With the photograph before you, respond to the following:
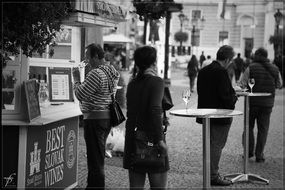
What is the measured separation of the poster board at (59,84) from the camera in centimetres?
687

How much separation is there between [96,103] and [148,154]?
177cm

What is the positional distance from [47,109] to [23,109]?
0.77 metres

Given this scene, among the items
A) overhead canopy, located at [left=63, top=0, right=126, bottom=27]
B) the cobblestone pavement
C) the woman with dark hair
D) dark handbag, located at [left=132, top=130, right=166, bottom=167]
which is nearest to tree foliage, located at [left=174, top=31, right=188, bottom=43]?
the cobblestone pavement

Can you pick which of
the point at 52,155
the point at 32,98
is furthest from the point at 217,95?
the point at 32,98

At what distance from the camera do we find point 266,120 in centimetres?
896

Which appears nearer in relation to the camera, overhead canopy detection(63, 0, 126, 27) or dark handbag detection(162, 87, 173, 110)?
dark handbag detection(162, 87, 173, 110)

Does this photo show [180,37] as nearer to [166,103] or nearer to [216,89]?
[216,89]

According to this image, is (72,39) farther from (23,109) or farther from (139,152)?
(139,152)

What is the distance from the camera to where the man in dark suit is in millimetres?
7078

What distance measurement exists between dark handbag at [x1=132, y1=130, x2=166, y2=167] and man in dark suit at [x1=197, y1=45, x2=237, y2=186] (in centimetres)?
267

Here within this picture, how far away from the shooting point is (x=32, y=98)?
5.89m

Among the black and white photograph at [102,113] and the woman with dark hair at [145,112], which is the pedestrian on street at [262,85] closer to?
the black and white photograph at [102,113]

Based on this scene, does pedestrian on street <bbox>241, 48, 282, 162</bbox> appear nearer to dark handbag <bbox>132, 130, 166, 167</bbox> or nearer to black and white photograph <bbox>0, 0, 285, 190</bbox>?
black and white photograph <bbox>0, 0, 285, 190</bbox>

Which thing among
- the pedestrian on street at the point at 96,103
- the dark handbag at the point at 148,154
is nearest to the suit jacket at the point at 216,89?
the pedestrian on street at the point at 96,103
